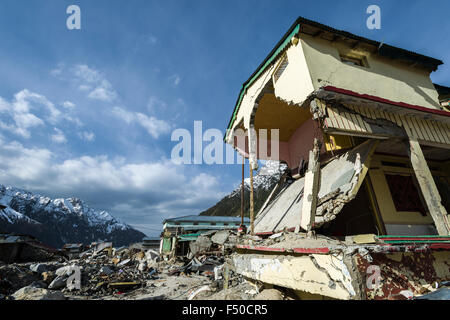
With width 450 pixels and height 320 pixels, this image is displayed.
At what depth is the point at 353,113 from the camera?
5086 mm

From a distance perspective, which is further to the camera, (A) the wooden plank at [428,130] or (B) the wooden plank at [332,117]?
(A) the wooden plank at [428,130]

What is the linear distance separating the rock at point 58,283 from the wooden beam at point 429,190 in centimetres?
1508

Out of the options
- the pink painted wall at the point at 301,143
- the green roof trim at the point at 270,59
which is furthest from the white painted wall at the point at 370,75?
the pink painted wall at the point at 301,143

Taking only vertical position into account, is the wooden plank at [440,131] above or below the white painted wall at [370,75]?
below

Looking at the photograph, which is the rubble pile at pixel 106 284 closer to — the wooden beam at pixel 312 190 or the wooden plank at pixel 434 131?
the wooden beam at pixel 312 190

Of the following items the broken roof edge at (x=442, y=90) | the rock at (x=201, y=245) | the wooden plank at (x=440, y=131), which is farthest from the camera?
the rock at (x=201, y=245)

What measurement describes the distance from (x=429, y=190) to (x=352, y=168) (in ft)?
5.94

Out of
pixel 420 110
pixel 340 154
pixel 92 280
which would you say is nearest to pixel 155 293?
pixel 92 280

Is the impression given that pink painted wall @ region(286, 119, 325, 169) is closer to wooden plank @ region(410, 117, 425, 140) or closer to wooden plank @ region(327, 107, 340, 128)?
wooden plank @ region(410, 117, 425, 140)

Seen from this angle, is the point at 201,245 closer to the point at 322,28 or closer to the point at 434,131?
the point at 434,131

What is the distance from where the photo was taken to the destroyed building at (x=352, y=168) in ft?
9.73

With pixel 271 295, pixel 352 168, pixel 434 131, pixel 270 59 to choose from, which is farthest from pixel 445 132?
pixel 271 295

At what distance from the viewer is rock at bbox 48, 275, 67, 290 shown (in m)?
10.0
